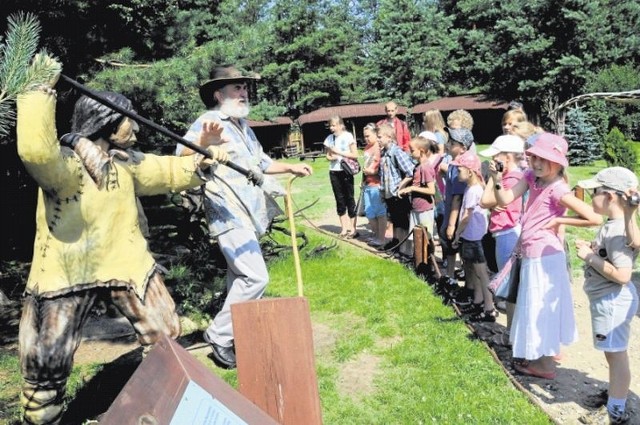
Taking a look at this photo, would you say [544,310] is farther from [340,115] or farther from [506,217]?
[340,115]

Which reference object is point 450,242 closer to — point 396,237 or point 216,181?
point 396,237

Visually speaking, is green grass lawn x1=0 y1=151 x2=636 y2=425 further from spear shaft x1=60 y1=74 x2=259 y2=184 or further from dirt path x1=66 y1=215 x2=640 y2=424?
spear shaft x1=60 y1=74 x2=259 y2=184

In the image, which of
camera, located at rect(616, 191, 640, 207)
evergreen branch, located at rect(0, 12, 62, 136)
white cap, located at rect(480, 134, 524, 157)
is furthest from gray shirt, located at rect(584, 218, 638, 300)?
evergreen branch, located at rect(0, 12, 62, 136)

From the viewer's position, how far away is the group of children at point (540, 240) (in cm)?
326

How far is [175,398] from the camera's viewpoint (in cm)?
151

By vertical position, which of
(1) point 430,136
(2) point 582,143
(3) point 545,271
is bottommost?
(2) point 582,143

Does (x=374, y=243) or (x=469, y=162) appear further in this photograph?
(x=374, y=243)

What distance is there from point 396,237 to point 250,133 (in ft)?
12.2

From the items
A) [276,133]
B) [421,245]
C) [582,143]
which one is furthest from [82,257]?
[276,133]

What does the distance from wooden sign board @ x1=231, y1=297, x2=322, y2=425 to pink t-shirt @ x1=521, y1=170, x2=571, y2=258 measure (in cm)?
216

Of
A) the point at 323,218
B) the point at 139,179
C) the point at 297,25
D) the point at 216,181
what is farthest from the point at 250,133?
Result: the point at 297,25

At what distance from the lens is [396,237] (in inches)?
301

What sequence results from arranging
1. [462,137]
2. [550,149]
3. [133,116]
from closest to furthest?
1. [133,116]
2. [550,149]
3. [462,137]

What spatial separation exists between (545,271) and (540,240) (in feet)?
0.67
